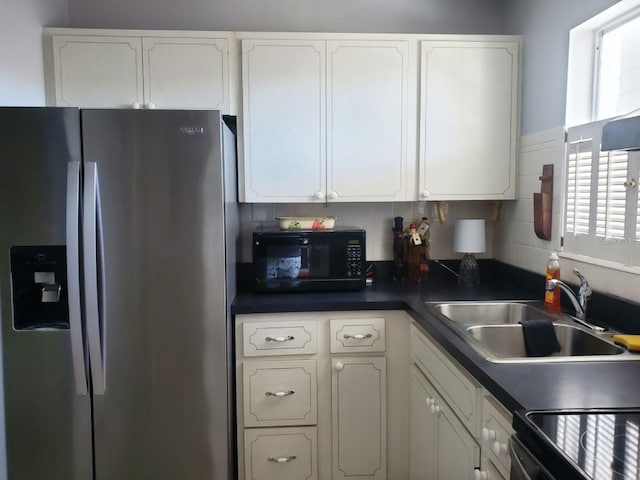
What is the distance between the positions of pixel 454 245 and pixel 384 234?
385mm

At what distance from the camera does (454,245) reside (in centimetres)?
261

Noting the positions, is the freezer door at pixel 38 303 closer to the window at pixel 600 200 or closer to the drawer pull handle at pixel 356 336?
the drawer pull handle at pixel 356 336

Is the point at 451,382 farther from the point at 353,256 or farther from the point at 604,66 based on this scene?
the point at 604,66

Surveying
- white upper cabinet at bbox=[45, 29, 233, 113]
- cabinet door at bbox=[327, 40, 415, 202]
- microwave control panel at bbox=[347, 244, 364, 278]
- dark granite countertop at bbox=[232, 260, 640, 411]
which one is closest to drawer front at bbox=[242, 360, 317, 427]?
dark granite countertop at bbox=[232, 260, 640, 411]

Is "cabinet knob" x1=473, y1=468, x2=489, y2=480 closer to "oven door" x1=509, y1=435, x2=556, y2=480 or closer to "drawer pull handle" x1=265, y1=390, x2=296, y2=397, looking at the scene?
"oven door" x1=509, y1=435, x2=556, y2=480

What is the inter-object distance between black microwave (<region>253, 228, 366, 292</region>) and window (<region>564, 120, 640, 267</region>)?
92 cm

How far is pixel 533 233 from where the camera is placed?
2.33 m

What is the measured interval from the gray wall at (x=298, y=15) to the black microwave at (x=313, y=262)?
45.4 inches

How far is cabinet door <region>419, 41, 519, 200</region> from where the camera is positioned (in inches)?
94.1

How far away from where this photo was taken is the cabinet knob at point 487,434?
1.31 m

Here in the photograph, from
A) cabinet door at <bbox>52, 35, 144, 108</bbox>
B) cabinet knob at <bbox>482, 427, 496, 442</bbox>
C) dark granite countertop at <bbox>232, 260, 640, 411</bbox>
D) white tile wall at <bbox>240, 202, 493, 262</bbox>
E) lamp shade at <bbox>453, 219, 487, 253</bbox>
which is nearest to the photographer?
dark granite countertop at <bbox>232, 260, 640, 411</bbox>

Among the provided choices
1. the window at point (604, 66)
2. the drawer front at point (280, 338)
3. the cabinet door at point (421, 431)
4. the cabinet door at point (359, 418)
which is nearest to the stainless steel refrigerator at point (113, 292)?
the drawer front at point (280, 338)

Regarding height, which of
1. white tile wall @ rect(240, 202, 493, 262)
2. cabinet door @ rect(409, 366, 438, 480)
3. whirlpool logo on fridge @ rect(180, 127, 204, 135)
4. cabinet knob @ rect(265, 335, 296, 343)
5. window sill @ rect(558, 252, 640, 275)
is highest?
whirlpool logo on fridge @ rect(180, 127, 204, 135)

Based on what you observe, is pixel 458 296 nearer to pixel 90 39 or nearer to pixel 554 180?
pixel 554 180
